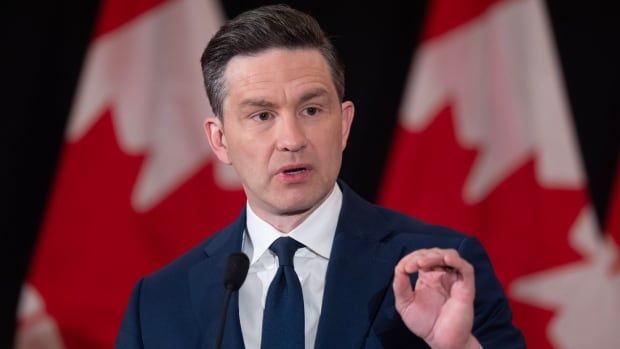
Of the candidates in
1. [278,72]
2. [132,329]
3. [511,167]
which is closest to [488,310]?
[278,72]

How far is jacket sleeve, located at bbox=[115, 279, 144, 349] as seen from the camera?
6.57 feet

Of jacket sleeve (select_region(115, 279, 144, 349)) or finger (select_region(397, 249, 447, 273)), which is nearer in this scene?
finger (select_region(397, 249, 447, 273))

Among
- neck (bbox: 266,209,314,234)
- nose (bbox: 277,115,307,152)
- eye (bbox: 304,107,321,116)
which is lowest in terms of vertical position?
neck (bbox: 266,209,314,234)

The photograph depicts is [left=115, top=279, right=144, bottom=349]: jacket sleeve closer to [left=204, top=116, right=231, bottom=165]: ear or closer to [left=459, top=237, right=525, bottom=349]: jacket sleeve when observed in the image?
[left=204, top=116, right=231, bottom=165]: ear

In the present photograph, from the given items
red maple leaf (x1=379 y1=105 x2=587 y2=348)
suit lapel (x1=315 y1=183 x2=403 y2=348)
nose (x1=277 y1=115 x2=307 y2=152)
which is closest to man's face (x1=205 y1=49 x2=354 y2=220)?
nose (x1=277 y1=115 x2=307 y2=152)

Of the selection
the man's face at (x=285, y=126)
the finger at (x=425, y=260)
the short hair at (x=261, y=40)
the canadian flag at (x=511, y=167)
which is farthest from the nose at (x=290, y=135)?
the canadian flag at (x=511, y=167)

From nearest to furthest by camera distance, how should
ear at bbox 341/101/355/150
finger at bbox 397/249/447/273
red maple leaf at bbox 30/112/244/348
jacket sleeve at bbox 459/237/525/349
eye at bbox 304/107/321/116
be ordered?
1. finger at bbox 397/249/447/273
2. jacket sleeve at bbox 459/237/525/349
3. eye at bbox 304/107/321/116
4. ear at bbox 341/101/355/150
5. red maple leaf at bbox 30/112/244/348

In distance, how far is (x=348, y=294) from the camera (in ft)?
6.05

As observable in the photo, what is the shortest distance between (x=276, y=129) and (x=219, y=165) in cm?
162

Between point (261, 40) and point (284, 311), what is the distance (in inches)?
21.9

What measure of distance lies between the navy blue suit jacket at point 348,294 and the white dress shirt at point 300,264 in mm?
37

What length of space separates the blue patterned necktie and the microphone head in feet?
0.56

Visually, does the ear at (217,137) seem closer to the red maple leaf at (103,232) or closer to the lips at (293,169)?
the lips at (293,169)

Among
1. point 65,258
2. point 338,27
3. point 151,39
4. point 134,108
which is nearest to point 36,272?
point 65,258
